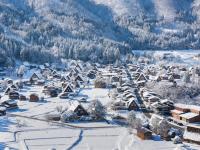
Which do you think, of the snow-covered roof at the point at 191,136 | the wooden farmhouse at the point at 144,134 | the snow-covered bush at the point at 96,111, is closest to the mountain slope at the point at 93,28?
the snow-covered bush at the point at 96,111

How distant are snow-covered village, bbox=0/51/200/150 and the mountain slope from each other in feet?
77.3

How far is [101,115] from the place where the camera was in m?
40.0

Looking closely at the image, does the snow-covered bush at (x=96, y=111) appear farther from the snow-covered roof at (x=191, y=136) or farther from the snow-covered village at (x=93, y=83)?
the snow-covered roof at (x=191, y=136)

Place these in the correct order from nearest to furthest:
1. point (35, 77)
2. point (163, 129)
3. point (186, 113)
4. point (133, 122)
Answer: point (163, 129) → point (133, 122) → point (186, 113) → point (35, 77)

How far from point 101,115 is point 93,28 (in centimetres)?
8945

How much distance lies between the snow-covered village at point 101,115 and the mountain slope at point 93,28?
77.3 feet

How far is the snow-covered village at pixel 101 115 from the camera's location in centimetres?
3297

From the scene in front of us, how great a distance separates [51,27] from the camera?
374 feet

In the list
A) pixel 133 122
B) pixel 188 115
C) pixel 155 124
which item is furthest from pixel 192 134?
pixel 188 115

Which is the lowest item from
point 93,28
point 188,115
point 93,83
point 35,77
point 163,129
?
point 163,129

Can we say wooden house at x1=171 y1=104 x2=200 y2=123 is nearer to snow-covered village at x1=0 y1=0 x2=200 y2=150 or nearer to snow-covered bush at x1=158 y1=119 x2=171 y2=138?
snow-covered village at x1=0 y1=0 x2=200 y2=150

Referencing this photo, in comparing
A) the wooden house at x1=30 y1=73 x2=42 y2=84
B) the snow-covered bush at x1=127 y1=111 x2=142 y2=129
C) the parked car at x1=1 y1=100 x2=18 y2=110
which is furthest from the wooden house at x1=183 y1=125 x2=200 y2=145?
the wooden house at x1=30 y1=73 x2=42 y2=84

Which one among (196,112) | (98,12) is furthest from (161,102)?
(98,12)

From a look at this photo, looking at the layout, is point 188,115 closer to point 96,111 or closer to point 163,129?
point 163,129
